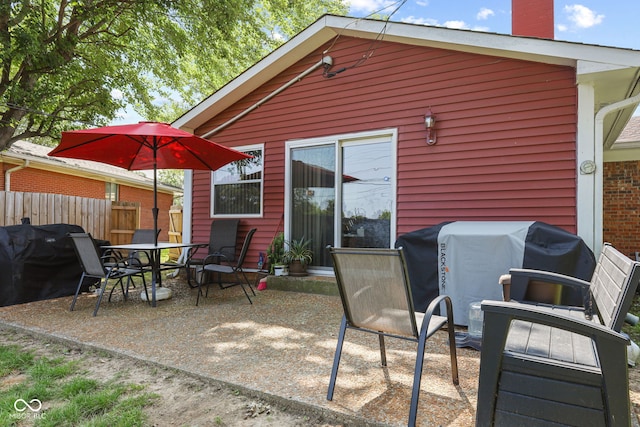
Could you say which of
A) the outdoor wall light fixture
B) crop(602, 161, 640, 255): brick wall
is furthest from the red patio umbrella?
crop(602, 161, 640, 255): brick wall

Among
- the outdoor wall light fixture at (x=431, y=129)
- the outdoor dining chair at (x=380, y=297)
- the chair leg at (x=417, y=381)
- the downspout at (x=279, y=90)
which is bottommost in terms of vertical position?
the chair leg at (x=417, y=381)

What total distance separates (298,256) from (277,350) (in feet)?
8.13

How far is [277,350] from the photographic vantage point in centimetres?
286

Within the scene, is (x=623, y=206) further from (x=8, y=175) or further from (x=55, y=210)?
(x=8, y=175)

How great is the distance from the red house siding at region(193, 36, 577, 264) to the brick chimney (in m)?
1.30

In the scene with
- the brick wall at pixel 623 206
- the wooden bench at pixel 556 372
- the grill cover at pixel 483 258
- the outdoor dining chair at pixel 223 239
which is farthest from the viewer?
the brick wall at pixel 623 206

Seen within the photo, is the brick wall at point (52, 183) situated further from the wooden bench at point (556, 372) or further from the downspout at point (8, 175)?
the wooden bench at point (556, 372)

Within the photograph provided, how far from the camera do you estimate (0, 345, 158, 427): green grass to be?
1.91 metres

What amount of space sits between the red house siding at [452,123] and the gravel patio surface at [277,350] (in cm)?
174

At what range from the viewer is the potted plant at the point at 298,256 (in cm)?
527

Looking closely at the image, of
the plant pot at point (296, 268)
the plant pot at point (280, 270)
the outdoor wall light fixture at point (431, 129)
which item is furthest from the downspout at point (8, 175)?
the outdoor wall light fixture at point (431, 129)

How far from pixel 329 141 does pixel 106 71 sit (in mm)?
5371

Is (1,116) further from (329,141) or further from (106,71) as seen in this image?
(329,141)

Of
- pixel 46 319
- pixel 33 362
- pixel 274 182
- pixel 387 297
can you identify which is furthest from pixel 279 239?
pixel 387 297
